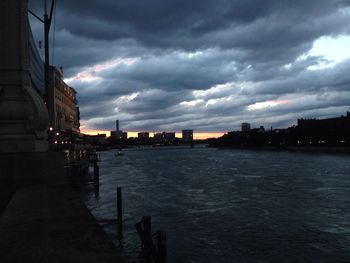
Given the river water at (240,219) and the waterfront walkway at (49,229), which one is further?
the river water at (240,219)

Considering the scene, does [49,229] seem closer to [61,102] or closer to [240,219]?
[240,219]

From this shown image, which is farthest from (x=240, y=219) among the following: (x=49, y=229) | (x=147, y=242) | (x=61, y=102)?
(x=61, y=102)

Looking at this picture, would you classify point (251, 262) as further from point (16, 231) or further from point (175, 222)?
point (16, 231)

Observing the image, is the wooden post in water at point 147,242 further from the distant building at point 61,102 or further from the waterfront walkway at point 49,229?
the distant building at point 61,102

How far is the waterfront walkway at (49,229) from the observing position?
331 inches

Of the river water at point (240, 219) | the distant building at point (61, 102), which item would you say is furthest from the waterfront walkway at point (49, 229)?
the distant building at point (61, 102)

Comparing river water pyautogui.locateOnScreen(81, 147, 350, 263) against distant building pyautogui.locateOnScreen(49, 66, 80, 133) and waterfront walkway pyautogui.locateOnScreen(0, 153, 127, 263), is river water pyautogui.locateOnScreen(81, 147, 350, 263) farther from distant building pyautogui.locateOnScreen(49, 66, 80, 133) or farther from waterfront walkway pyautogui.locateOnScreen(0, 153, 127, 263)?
distant building pyautogui.locateOnScreen(49, 66, 80, 133)

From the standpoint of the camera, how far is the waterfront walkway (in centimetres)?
841

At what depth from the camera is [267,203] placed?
38.7 m

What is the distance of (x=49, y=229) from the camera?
1038 cm

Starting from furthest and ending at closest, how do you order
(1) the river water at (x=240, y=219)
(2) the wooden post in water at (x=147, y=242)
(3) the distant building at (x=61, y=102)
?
(3) the distant building at (x=61, y=102) → (1) the river water at (x=240, y=219) → (2) the wooden post in water at (x=147, y=242)

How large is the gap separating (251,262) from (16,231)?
42.9 ft

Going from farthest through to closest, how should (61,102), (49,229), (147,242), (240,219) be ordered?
(61,102) → (240,219) → (147,242) → (49,229)

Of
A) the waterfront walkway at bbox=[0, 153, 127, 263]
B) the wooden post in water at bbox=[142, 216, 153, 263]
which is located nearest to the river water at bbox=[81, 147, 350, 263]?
the wooden post in water at bbox=[142, 216, 153, 263]
